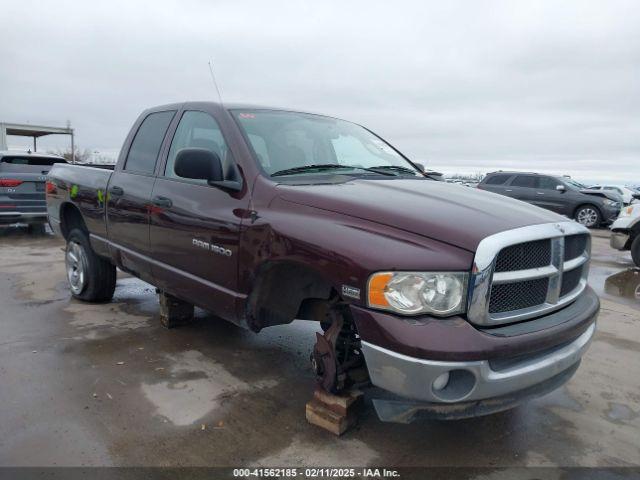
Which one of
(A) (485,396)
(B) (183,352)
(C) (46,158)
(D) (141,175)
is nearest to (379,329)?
(A) (485,396)

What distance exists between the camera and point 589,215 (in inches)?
624

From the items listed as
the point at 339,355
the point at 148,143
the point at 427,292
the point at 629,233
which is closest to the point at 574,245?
the point at 427,292

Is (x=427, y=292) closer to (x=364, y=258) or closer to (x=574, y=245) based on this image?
(x=364, y=258)

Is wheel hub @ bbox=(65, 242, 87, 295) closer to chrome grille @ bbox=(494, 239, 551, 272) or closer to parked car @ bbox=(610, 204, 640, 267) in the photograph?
chrome grille @ bbox=(494, 239, 551, 272)

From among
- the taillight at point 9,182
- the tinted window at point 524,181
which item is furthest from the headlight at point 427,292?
the tinted window at point 524,181

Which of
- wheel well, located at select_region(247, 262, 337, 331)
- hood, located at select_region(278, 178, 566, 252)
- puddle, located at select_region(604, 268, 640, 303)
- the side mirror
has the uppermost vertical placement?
the side mirror

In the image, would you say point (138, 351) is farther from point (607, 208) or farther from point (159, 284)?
point (607, 208)

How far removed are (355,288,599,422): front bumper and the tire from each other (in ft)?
11.8

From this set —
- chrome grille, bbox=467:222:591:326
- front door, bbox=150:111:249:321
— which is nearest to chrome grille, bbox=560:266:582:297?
chrome grille, bbox=467:222:591:326

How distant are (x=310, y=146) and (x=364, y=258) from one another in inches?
60.9

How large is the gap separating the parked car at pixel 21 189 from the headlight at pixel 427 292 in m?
9.12

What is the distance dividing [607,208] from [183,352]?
1527 cm

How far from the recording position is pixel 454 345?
7.18ft

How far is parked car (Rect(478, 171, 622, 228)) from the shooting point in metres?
15.7
